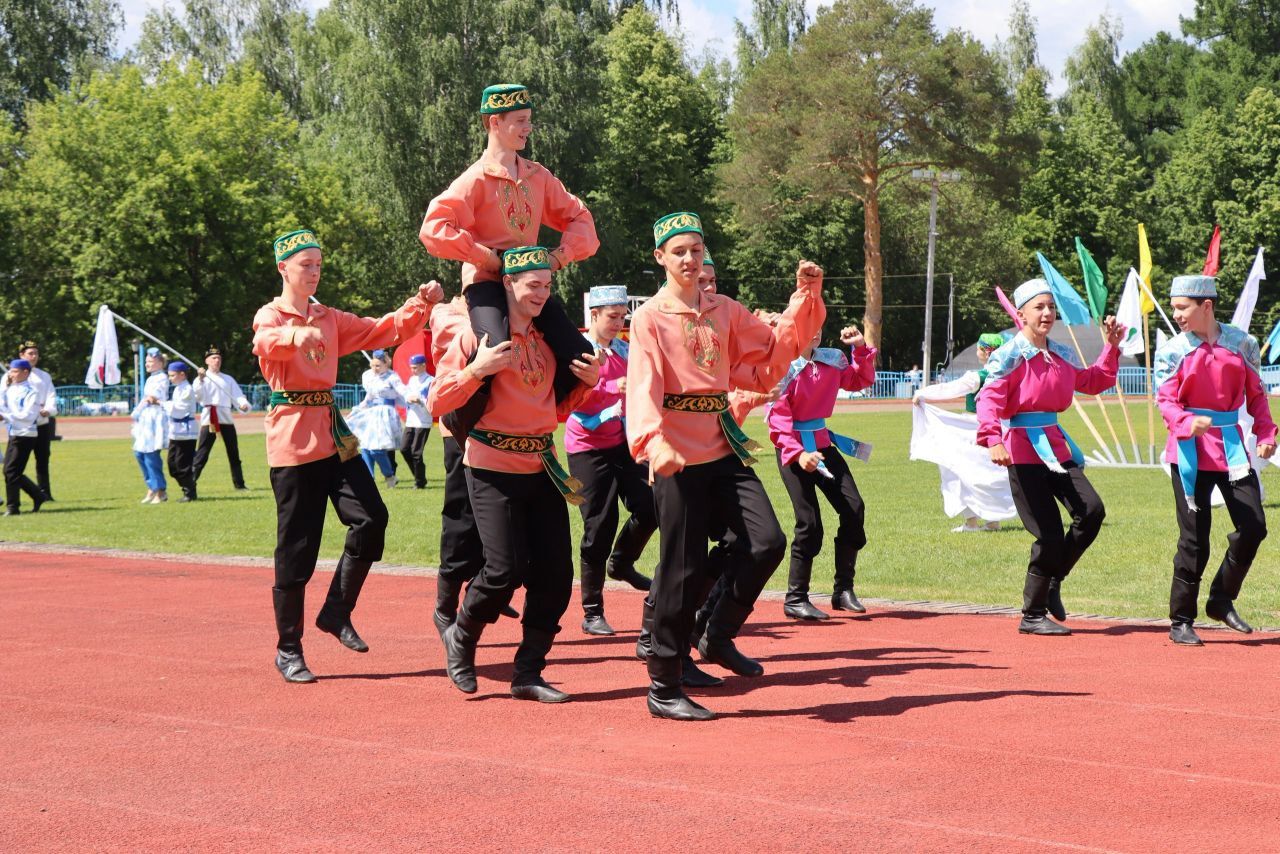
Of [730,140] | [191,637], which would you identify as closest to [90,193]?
[730,140]

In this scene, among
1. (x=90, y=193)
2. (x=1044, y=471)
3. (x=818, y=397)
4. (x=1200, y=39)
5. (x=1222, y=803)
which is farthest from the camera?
(x=1200, y=39)

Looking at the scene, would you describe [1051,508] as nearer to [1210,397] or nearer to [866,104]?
[1210,397]

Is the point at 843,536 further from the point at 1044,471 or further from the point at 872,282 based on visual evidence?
the point at 872,282

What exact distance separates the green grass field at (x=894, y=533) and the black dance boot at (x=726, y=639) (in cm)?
341

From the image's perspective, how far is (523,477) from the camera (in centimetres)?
A: 743

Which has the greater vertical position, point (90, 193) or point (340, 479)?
point (90, 193)

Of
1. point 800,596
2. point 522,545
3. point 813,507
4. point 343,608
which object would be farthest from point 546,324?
point 800,596

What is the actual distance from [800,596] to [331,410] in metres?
3.52

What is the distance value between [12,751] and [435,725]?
1764 millimetres

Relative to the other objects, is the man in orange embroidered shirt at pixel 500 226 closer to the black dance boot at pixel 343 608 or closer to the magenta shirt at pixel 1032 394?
the black dance boot at pixel 343 608

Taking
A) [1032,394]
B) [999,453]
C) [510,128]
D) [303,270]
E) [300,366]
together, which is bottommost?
[999,453]

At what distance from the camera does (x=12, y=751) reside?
6.43 m

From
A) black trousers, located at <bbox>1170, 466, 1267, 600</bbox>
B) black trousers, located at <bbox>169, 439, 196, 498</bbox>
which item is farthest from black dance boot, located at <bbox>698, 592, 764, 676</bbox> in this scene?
black trousers, located at <bbox>169, 439, 196, 498</bbox>

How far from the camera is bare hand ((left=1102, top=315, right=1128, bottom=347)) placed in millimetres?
8945
